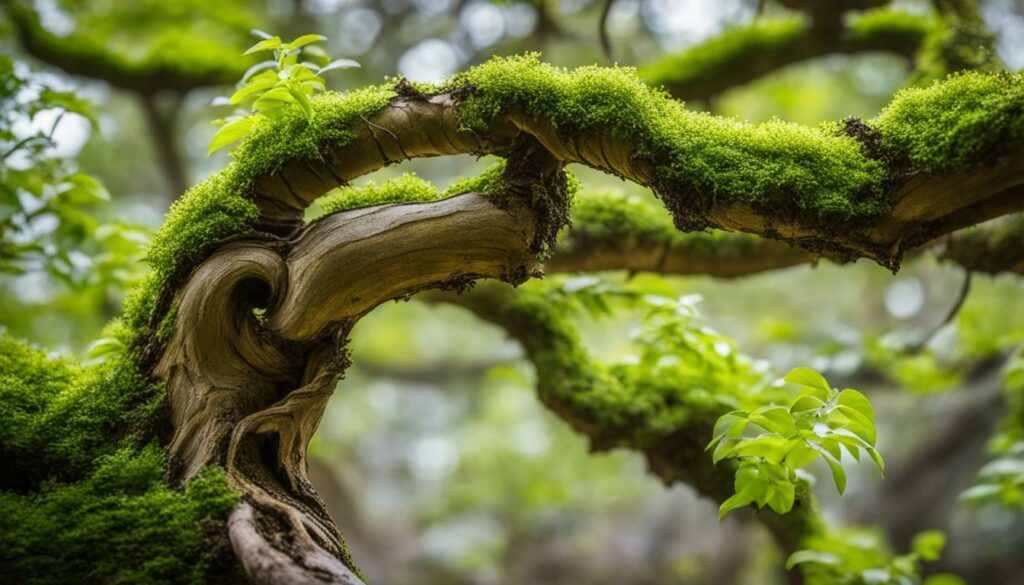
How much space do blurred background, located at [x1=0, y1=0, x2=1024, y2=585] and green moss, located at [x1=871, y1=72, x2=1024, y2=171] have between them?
2892 millimetres

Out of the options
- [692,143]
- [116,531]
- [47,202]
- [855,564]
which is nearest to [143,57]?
[47,202]

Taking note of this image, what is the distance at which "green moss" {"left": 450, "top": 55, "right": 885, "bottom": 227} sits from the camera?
1.61 m

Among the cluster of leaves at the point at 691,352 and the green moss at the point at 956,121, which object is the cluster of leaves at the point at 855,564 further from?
the green moss at the point at 956,121

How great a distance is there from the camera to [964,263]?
284 centimetres

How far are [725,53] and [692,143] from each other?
2.25 metres


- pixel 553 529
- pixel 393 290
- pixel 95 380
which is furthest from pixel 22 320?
pixel 553 529

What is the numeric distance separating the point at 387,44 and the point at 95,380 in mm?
4457

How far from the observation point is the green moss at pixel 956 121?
1475 millimetres

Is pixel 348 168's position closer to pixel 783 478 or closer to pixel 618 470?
pixel 783 478

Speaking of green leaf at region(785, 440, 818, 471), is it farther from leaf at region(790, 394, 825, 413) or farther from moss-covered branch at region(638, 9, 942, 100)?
moss-covered branch at region(638, 9, 942, 100)

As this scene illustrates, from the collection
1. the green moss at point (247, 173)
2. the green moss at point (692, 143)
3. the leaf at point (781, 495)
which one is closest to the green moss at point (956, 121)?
the green moss at point (692, 143)

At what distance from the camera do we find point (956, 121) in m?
1.54

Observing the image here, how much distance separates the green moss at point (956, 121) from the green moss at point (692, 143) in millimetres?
83

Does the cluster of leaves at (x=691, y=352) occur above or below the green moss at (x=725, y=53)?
below
